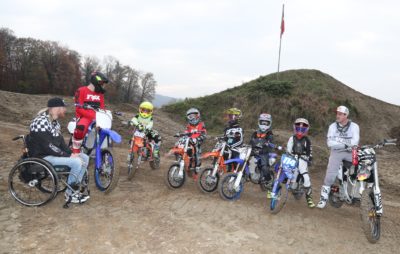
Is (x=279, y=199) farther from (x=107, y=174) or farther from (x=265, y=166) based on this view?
(x=107, y=174)

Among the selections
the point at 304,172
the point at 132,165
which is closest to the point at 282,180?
the point at 304,172

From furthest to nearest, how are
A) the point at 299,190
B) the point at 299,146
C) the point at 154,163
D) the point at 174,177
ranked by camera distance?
the point at 154,163 < the point at 174,177 < the point at 299,190 < the point at 299,146

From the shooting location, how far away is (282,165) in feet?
19.5

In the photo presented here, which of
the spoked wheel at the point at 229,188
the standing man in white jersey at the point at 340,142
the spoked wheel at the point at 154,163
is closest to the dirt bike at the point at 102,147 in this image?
the spoked wheel at the point at 229,188

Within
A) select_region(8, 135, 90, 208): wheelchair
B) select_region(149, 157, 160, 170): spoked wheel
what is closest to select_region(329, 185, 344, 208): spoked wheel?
select_region(149, 157, 160, 170): spoked wheel

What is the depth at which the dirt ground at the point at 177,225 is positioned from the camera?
14.4 ft

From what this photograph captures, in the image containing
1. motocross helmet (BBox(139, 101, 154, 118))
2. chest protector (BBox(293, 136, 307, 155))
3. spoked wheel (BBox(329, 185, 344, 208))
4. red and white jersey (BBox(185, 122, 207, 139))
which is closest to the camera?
spoked wheel (BBox(329, 185, 344, 208))

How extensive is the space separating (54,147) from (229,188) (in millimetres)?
3471

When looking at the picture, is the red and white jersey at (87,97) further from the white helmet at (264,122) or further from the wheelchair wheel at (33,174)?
the white helmet at (264,122)

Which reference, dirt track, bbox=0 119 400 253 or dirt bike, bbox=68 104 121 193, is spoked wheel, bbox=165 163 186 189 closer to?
dirt track, bbox=0 119 400 253

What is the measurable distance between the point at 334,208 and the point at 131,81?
48.3 metres

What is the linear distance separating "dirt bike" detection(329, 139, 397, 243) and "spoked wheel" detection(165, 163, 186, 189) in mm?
3384

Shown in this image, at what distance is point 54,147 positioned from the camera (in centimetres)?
514

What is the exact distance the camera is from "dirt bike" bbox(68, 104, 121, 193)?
597cm
